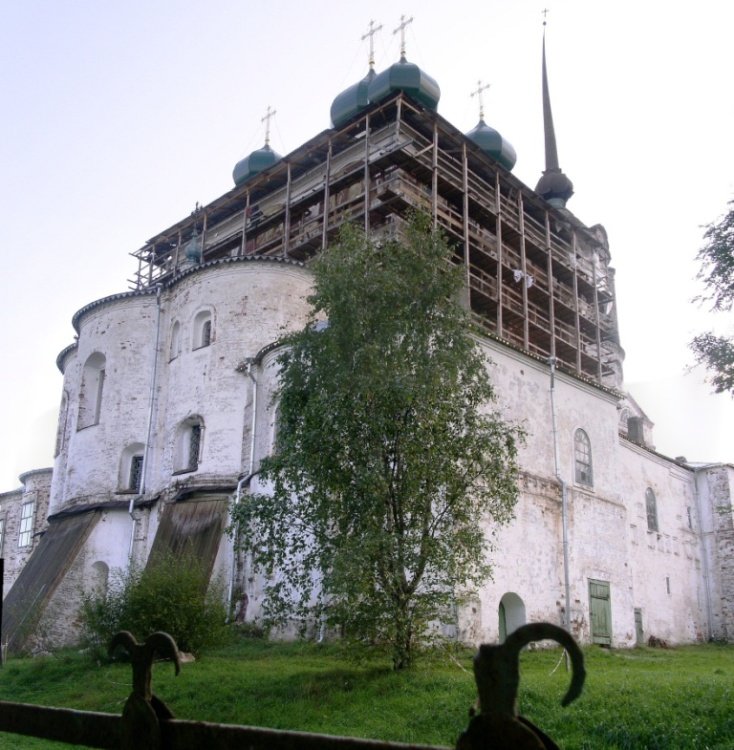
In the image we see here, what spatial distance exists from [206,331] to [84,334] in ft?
16.5

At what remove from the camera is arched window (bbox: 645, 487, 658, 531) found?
88.5 ft

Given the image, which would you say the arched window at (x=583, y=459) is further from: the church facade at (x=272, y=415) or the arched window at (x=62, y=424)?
the arched window at (x=62, y=424)

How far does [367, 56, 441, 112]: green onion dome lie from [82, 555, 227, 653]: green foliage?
72.0ft

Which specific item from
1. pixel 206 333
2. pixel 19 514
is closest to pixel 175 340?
pixel 206 333

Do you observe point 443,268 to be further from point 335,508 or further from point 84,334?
point 84,334

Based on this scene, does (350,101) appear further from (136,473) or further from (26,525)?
(26,525)

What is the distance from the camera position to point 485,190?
31969 mm

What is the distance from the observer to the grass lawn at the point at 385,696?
372 inches

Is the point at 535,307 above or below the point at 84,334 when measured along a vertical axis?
above

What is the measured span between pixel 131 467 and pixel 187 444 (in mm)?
2311

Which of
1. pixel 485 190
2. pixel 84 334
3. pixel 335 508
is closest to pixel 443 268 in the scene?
pixel 335 508

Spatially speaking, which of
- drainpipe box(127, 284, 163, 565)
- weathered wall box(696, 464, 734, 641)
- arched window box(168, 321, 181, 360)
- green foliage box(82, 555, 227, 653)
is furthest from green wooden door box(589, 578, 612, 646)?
arched window box(168, 321, 181, 360)

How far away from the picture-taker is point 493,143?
124ft

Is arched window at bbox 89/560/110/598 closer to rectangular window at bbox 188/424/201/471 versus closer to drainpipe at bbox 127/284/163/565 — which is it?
drainpipe at bbox 127/284/163/565
